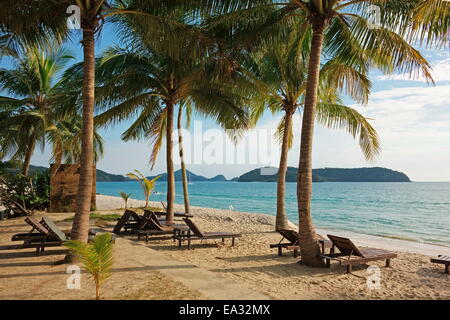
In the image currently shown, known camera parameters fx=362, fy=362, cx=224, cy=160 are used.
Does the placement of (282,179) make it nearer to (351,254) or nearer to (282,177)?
(282,177)

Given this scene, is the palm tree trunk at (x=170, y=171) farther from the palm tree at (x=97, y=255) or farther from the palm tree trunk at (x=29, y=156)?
the palm tree trunk at (x=29, y=156)

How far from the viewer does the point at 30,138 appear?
1702 cm

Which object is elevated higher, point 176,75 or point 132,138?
point 176,75

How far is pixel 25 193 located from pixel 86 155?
1161 cm

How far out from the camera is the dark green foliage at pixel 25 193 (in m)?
15.2

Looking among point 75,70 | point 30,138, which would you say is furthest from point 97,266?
point 30,138

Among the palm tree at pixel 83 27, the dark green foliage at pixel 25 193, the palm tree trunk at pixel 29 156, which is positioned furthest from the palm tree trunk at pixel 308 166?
the palm tree trunk at pixel 29 156

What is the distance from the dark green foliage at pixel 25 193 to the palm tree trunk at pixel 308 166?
41.5ft

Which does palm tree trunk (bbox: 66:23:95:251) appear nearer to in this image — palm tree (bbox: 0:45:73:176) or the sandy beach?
the sandy beach

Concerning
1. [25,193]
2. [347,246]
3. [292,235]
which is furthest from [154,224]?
[25,193]

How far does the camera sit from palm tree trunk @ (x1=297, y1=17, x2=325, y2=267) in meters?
7.23

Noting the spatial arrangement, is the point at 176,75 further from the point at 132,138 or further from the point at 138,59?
the point at 132,138

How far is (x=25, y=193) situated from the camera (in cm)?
1599

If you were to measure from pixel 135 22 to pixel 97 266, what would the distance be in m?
5.38
